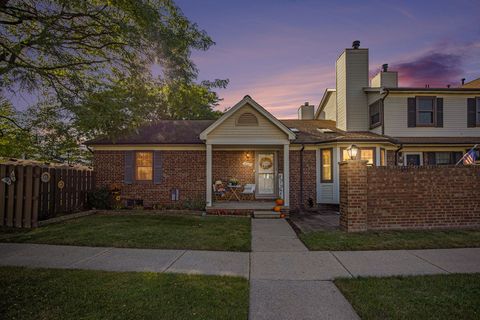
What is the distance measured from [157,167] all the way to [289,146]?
647 centimetres

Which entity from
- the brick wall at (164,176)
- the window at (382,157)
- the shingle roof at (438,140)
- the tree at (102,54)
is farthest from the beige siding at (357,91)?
the tree at (102,54)

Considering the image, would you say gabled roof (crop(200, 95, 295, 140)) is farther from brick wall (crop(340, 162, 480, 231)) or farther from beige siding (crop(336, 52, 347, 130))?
beige siding (crop(336, 52, 347, 130))

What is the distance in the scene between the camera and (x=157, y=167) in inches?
455

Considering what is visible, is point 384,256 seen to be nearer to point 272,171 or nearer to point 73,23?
point 272,171

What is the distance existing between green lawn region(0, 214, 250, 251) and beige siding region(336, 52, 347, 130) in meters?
9.46

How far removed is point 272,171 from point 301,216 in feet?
10.3

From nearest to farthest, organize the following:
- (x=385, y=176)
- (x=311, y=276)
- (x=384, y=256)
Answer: (x=311, y=276) < (x=384, y=256) < (x=385, y=176)

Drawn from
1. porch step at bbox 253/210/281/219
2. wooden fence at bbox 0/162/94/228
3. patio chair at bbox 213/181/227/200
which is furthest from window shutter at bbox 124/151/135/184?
porch step at bbox 253/210/281/219

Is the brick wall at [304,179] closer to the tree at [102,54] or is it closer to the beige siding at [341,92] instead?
the beige siding at [341,92]

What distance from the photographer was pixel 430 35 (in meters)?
10.9

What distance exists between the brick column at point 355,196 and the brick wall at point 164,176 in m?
6.63

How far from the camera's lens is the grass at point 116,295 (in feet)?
9.59

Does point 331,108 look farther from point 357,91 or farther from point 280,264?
point 280,264

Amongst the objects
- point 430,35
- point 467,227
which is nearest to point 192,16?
point 467,227
